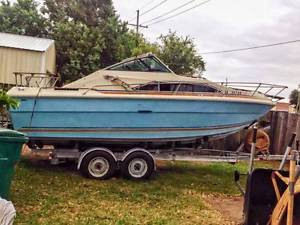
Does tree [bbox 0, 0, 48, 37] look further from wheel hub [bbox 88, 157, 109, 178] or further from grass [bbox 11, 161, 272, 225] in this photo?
wheel hub [bbox 88, 157, 109, 178]

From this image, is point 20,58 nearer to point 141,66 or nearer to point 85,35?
point 85,35

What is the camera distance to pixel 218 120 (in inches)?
366

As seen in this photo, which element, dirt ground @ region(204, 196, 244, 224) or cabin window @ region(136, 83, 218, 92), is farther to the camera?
cabin window @ region(136, 83, 218, 92)

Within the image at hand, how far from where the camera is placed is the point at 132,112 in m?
8.97

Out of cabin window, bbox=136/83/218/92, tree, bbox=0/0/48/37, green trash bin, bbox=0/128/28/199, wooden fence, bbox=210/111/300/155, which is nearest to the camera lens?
green trash bin, bbox=0/128/28/199

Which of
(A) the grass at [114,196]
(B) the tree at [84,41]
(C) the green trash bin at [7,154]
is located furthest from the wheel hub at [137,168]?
(B) the tree at [84,41]

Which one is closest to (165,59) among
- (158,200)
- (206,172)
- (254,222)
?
(206,172)

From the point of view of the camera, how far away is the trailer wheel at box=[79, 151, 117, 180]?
29.3ft

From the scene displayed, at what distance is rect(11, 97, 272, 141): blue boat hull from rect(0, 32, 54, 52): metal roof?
Result: 947cm

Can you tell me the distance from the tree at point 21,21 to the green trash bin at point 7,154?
2001 centimetres

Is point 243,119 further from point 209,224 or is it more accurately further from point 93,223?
point 93,223

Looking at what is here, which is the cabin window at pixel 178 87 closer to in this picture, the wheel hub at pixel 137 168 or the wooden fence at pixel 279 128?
the wheel hub at pixel 137 168

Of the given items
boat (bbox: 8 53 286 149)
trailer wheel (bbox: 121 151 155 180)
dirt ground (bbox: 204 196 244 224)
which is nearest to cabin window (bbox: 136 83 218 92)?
boat (bbox: 8 53 286 149)

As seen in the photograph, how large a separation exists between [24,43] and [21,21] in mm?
7219
